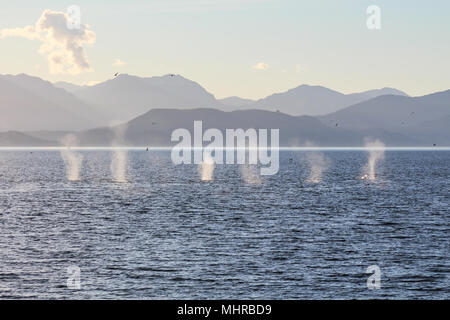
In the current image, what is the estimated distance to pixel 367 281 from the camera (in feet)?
165

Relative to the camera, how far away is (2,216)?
97062mm

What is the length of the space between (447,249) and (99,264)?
36.8 metres

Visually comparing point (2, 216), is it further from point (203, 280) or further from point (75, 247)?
point (203, 280)

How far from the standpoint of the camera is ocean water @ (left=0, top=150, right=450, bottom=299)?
48.7m

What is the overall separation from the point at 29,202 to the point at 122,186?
45265mm

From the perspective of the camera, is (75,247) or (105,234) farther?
(105,234)

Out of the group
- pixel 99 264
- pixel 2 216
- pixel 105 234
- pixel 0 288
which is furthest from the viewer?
pixel 2 216

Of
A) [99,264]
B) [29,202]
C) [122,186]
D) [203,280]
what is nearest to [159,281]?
[203,280]

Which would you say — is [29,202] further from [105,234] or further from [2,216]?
[105,234]

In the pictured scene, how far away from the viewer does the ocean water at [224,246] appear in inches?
1916

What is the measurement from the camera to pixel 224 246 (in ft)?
222
